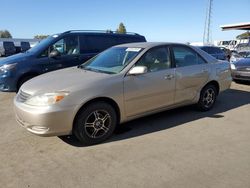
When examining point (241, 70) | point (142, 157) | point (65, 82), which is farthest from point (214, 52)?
point (142, 157)

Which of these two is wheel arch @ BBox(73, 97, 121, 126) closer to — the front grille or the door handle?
the front grille

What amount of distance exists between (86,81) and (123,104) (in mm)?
748

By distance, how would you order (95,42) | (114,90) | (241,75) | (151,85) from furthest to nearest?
1. (241,75)
2. (95,42)
3. (151,85)
4. (114,90)

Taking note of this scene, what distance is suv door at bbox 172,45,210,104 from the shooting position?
550 centimetres

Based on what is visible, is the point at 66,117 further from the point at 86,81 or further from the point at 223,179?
the point at 223,179

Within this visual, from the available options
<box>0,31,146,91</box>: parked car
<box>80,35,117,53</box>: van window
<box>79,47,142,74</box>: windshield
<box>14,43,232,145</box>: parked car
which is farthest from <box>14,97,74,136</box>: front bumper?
<box>80,35,117,53</box>: van window

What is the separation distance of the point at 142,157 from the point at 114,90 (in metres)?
1.20

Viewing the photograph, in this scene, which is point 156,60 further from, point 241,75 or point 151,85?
point 241,75

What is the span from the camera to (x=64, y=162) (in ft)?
12.5

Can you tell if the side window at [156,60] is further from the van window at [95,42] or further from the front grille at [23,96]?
the van window at [95,42]

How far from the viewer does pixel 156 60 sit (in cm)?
521

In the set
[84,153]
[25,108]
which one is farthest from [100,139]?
[25,108]

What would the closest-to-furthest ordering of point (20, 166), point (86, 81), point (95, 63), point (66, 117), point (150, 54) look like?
1. point (20, 166)
2. point (66, 117)
3. point (86, 81)
4. point (150, 54)
5. point (95, 63)

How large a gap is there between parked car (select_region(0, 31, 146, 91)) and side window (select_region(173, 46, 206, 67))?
3569 mm
